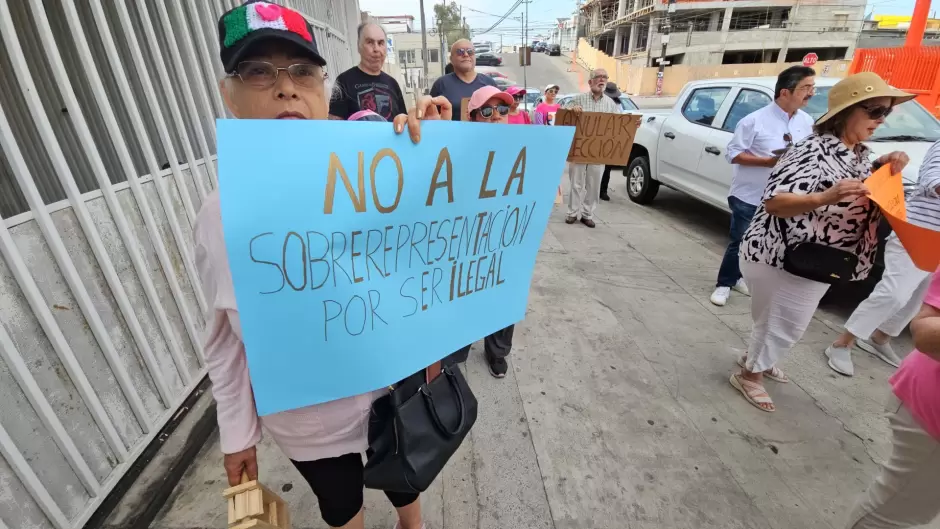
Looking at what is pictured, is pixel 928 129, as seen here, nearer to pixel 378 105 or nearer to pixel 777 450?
pixel 777 450

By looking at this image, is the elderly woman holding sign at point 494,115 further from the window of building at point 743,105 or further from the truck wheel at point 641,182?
the truck wheel at point 641,182

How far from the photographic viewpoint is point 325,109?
1140 mm

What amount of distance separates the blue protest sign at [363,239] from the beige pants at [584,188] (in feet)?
13.8

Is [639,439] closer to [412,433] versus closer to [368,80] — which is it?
[412,433]

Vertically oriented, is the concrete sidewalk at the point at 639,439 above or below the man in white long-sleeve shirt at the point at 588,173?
below

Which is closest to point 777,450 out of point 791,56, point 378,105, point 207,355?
point 207,355

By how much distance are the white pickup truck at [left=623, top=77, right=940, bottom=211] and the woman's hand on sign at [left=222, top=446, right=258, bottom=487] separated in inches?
184

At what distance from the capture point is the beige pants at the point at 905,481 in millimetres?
1300

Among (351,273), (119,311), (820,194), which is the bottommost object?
(119,311)

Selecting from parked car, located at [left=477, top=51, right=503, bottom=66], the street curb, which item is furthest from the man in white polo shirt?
parked car, located at [left=477, top=51, right=503, bottom=66]

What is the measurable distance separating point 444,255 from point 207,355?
651 millimetres

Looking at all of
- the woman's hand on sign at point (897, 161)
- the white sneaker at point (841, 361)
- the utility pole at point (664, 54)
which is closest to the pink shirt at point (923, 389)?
the woman's hand on sign at point (897, 161)

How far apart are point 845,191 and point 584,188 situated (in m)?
3.94

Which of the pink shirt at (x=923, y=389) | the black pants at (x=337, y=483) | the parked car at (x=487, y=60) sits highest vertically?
the parked car at (x=487, y=60)
